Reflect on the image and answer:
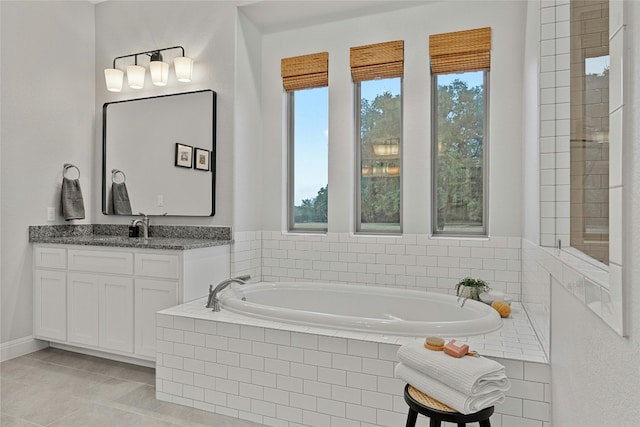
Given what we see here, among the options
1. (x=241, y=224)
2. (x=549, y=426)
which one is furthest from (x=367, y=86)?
(x=549, y=426)

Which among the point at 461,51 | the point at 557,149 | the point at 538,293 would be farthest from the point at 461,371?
the point at 461,51

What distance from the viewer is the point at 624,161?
82 centimetres

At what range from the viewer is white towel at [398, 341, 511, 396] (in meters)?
1.43

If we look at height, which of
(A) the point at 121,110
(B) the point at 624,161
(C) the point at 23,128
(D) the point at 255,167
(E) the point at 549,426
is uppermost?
(A) the point at 121,110

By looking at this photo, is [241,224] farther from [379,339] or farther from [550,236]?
[550,236]

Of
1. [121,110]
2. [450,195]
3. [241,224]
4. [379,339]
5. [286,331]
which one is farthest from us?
[121,110]

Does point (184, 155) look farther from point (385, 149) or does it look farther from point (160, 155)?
point (385, 149)

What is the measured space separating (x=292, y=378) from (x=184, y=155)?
7.25ft

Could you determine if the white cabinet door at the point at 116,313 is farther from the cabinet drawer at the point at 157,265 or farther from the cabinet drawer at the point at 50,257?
the cabinet drawer at the point at 50,257

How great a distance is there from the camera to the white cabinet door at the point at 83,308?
10.8ft

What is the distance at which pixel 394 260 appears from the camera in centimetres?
346

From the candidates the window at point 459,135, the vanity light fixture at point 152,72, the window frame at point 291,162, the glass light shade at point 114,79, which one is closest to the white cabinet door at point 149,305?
the window frame at point 291,162

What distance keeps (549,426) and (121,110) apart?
158 inches

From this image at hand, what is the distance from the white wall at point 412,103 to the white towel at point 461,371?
1.88 metres
